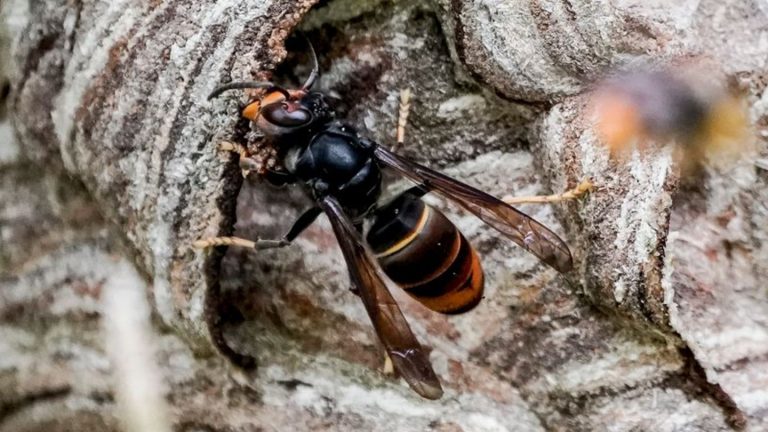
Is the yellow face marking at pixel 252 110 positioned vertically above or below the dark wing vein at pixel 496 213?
above

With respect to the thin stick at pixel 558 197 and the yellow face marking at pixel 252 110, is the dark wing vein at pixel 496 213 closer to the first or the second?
the thin stick at pixel 558 197

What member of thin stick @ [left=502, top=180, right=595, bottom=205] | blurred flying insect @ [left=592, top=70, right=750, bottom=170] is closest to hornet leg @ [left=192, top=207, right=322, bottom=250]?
thin stick @ [left=502, top=180, right=595, bottom=205]

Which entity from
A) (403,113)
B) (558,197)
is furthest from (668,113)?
(403,113)

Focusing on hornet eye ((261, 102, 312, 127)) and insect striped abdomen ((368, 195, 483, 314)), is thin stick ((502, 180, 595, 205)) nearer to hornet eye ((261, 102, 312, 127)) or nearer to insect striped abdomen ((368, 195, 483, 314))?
insect striped abdomen ((368, 195, 483, 314))

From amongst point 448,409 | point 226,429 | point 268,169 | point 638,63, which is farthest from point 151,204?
point 638,63

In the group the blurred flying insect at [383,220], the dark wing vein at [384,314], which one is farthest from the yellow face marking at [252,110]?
the dark wing vein at [384,314]

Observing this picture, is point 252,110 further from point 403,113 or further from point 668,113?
point 668,113

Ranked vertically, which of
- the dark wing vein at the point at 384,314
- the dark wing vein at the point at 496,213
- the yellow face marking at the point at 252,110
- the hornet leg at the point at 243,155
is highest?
the yellow face marking at the point at 252,110
